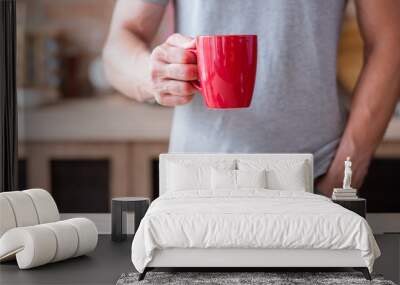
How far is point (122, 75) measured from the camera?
5320 millimetres

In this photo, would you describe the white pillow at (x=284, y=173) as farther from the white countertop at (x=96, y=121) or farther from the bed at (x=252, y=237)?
the bed at (x=252, y=237)

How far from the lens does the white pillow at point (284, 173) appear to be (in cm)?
493

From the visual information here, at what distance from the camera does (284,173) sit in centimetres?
495

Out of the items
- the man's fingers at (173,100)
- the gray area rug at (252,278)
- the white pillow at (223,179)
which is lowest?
the gray area rug at (252,278)

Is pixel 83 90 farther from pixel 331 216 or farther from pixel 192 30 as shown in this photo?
pixel 331 216

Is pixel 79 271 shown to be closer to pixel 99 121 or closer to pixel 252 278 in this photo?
pixel 252 278

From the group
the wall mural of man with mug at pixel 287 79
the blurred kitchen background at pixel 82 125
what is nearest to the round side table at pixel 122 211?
the blurred kitchen background at pixel 82 125

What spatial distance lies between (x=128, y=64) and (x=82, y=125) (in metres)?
0.61

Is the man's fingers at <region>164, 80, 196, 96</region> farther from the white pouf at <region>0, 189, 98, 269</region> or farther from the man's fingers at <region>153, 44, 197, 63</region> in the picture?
the white pouf at <region>0, 189, 98, 269</region>

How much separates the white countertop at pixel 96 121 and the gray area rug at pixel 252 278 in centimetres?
156

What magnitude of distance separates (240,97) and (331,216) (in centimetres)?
144

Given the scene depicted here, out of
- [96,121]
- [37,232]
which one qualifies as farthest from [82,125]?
[37,232]

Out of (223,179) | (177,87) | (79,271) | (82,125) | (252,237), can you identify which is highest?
(177,87)

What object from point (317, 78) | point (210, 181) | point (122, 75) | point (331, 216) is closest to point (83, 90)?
point (122, 75)
